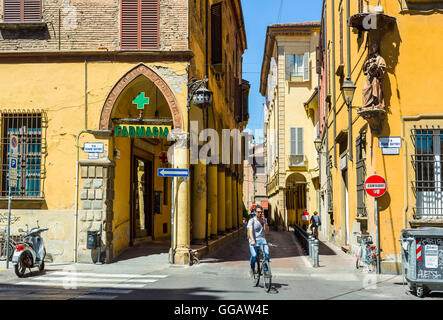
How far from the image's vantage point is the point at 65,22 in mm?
16188

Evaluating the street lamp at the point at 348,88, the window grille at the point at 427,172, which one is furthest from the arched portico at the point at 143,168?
the window grille at the point at 427,172

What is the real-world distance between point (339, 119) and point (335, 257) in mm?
5829

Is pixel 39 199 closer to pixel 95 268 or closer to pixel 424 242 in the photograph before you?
pixel 95 268

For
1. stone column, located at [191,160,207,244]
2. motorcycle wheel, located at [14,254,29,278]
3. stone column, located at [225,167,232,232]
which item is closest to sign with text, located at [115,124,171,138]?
stone column, located at [191,160,207,244]

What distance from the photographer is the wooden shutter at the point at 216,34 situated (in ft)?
70.9

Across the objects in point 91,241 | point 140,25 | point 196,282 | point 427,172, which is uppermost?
point 140,25

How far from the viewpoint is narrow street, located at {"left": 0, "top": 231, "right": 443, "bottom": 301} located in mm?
10227

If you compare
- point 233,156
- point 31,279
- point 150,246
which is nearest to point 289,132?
point 233,156

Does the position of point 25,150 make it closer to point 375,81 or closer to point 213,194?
point 213,194

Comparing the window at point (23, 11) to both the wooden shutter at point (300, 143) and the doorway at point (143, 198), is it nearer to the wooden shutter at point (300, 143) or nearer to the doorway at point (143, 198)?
the doorway at point (143, 198)

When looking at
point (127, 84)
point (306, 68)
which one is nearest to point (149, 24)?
point (127, 84)

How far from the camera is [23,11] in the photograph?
16.3m

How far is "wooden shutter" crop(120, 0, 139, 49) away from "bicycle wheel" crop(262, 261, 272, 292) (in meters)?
8.34

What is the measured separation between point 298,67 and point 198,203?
89.4 ft
